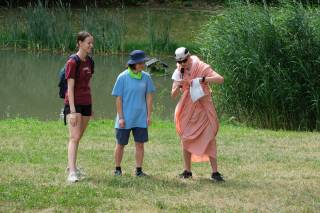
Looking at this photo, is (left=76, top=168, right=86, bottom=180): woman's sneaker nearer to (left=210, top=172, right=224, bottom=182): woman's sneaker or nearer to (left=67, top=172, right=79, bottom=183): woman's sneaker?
(left=67, top=172, right=79, bottom=183): woman's sneaker

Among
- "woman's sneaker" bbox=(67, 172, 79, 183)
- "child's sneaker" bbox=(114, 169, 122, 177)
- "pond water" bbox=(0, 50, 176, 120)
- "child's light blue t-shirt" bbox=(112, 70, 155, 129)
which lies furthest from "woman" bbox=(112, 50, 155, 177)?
"pond water" bbox=(0, 50, 176, 120)

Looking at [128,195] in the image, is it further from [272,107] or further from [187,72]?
[272,107]

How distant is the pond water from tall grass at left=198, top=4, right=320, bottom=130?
1.91 metres

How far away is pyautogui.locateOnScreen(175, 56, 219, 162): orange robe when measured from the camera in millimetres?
8172

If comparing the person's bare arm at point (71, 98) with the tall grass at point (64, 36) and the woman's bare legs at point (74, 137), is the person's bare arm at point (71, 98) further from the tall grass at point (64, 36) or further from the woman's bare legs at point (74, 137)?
the tall grass at point (64, 36)

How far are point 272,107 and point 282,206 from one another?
7.46 m

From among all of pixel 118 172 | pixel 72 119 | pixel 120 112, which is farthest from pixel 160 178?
pixel 72 119

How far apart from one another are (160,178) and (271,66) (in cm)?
679

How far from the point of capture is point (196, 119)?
8.24m

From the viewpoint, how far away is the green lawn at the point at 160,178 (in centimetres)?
694

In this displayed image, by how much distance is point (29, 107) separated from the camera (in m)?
17.0

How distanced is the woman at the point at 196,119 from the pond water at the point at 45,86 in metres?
7.75

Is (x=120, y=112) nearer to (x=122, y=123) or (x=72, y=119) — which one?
(x=122, y=123)

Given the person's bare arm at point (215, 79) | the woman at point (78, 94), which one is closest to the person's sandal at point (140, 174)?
the woman at point (78, 94)
